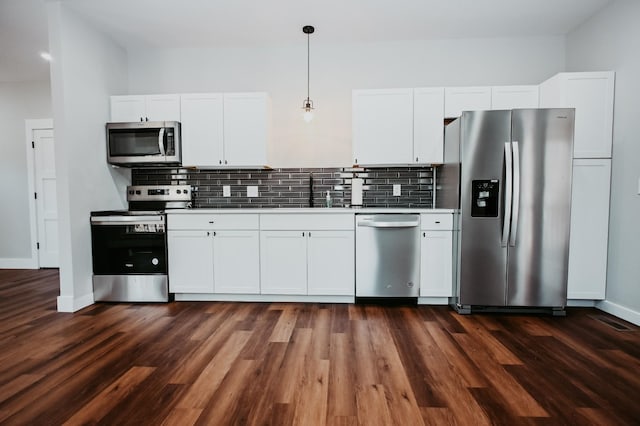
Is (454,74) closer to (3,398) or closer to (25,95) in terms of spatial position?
(3,398)

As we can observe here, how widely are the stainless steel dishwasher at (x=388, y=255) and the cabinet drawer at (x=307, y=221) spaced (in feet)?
0.45

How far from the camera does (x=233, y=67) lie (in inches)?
149

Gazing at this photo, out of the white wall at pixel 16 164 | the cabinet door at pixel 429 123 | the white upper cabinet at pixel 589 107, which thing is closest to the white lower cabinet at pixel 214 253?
the cabinet door at pixel 429 123

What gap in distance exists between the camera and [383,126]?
10.8ft

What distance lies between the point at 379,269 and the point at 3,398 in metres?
2.69

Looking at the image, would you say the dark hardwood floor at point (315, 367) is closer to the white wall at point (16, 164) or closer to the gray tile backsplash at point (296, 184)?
the gray tile backsplash at point (296, 184)

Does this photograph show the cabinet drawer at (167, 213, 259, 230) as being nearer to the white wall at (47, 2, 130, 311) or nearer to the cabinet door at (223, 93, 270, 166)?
the cabinet door at (223, 93, 270, 166)

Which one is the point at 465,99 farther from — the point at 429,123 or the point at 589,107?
the point at 589,107

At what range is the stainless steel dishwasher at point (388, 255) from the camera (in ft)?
9.89

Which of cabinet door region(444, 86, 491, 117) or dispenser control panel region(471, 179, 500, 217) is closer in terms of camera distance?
dispenser control panel region(471, 179, 500, 217)

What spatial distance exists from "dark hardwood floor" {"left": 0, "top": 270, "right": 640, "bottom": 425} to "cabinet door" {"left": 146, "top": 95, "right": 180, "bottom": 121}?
2050 millimetres

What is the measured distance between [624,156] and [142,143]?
4.67 meters

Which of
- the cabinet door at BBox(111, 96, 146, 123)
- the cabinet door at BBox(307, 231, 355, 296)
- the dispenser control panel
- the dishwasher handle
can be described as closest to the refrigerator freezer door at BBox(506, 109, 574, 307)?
the dispenser control panel

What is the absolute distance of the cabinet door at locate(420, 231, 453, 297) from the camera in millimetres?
2992
